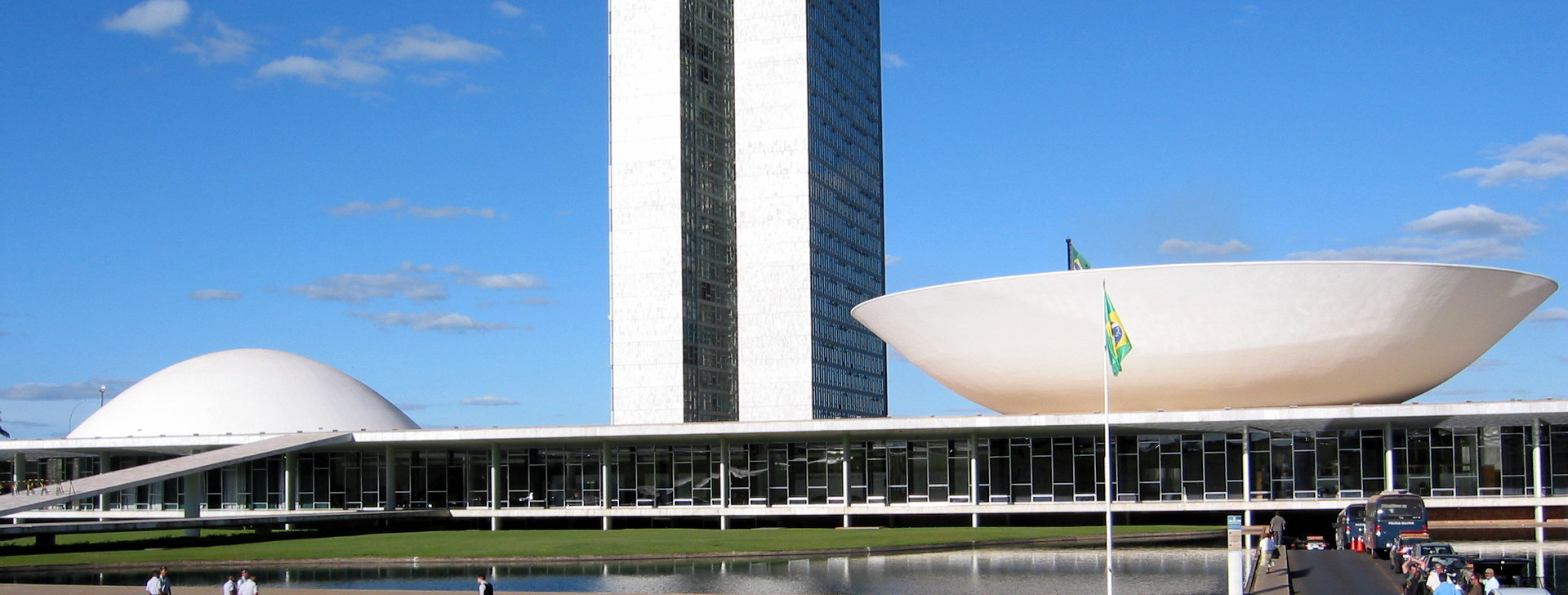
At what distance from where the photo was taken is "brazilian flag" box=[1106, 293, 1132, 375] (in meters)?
28.2

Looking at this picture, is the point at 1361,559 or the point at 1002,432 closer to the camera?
the point at 1361,559

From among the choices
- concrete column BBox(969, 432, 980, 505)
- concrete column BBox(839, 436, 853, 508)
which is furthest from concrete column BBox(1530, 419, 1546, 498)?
concrete column BBox(839, 436, 853, 508)

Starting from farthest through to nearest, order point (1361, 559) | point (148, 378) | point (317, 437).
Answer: point (148, 378), point (317, 437), point (1361, 559)

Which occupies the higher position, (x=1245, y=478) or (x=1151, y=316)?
(x=1151, y=316)

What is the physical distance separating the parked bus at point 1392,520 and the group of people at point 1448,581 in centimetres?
903

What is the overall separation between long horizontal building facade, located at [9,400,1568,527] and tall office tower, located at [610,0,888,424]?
1225 inches

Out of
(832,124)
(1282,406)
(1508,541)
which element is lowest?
(1508,541)

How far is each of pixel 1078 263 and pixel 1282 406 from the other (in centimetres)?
774

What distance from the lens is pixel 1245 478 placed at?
48062 mm

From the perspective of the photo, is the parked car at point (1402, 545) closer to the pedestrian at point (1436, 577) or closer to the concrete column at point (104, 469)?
the pedestrian at point (1436, 577)

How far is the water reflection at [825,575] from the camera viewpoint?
91.8ft

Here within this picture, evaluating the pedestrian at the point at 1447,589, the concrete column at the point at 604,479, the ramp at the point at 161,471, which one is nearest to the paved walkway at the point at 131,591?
the ramp at the point at 161,471

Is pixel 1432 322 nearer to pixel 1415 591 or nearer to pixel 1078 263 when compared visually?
pixel 1078 263

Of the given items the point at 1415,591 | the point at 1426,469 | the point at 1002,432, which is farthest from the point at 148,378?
the point at 1415,591
